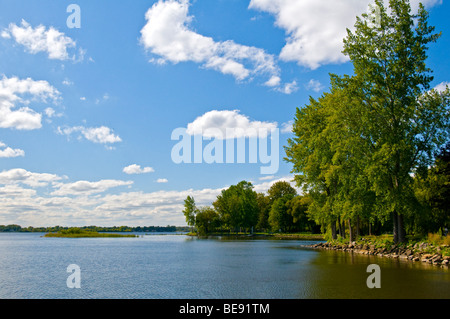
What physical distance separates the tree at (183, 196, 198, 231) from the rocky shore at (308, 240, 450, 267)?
90.5 metres

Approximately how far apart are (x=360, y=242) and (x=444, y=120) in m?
18.4

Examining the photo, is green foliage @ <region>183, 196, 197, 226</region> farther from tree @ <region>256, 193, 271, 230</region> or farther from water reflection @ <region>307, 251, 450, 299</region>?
water reflection @ <region>307, 251, 450, 299</region>

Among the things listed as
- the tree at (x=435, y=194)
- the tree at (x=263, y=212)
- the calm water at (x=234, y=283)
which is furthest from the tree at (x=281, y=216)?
the calm water at (x=234, y=283)

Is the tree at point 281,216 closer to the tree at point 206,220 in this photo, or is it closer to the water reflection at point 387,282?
the tree at point 206,220

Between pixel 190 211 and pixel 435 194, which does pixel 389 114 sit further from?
pixel 190 211

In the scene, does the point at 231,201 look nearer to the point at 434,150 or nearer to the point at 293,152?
the point at 293,152

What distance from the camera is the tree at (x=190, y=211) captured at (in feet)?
434

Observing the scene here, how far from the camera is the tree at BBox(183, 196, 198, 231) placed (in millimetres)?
132375

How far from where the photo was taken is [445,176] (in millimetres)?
34250

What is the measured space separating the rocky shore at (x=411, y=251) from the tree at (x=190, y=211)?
90516 mm

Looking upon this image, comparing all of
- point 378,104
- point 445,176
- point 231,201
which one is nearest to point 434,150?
point 445,176

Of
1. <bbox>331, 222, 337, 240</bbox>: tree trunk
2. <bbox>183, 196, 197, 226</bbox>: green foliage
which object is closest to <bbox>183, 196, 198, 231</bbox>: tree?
<bbox>183, 196, 197, 226</bbox>: green foliage

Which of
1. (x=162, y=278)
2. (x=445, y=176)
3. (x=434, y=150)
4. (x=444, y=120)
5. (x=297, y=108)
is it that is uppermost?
(x=297, y=108)

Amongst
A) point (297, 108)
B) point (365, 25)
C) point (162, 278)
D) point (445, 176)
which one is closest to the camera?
point (162, 278)
